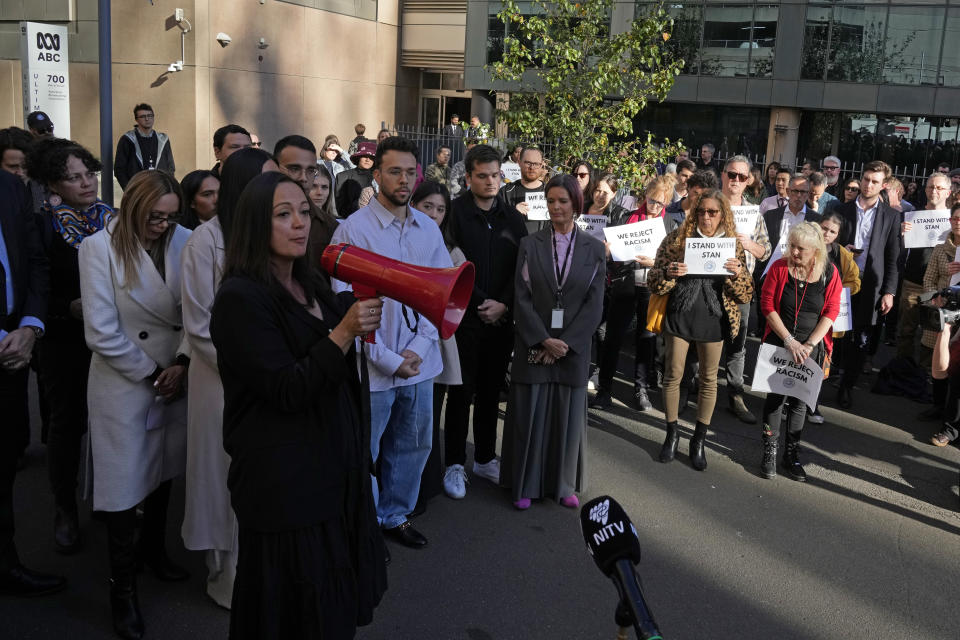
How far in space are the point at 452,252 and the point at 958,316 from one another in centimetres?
323

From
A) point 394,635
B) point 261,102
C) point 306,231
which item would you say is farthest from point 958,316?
point 261,102

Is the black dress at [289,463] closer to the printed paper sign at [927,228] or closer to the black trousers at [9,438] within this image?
the black trousers at [9,438]

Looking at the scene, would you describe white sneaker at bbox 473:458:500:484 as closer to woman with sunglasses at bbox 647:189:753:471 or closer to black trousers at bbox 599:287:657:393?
woman with sunglasses at bbox 647:189:753:471

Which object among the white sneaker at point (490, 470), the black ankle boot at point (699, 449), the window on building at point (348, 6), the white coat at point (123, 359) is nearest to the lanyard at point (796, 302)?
the black ankle boot at point (699, 449)

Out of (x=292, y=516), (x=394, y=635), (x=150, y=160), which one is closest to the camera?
(x=292, y=516)

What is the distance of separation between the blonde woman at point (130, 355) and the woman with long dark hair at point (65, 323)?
2.57 ft

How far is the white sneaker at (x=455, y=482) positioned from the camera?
539cm

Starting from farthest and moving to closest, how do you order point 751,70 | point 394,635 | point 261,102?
1. point 751,70
2. point 261,102
3. point 394,635

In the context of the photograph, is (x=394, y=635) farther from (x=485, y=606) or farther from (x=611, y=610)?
(x=611, y=610)

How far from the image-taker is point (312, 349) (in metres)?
2.56

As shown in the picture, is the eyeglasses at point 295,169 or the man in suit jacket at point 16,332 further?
the eyeglasses at point 295,169

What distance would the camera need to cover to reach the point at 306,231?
2.72m

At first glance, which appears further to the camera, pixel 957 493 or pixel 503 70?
pixel 503 70

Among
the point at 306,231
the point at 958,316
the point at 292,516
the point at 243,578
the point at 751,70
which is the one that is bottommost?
the point at 243,578
